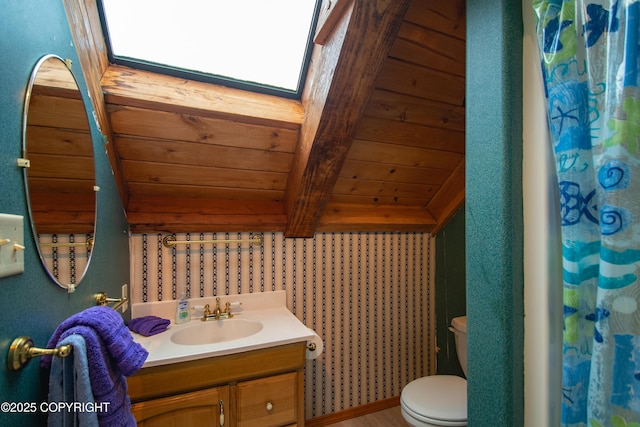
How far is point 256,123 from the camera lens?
1445 mm

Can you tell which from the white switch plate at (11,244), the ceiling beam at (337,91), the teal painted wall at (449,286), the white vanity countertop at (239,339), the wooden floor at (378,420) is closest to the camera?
the white switch plate at (11,244)

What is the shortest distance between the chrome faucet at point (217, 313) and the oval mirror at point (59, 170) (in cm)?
77

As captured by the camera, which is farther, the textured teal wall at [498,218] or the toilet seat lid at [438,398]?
the toilet seat lid at [438,398]

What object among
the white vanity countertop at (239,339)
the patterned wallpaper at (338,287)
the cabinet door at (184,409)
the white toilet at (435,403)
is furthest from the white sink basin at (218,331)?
the white toilet at (435,403)

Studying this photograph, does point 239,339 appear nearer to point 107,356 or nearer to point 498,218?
point 107,356

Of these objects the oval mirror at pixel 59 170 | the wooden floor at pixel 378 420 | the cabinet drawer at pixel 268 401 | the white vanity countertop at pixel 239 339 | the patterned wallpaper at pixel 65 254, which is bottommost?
the wooden floor at pixel 378 420

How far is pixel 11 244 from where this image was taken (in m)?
0.59

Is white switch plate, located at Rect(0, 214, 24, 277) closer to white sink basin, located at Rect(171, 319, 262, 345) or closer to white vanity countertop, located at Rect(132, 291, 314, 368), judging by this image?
white vanity countertop, located at Rect(132, 291, 314, 368)

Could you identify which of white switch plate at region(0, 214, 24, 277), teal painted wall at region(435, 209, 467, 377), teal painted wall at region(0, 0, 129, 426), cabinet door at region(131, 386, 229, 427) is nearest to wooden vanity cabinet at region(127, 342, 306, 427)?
cabinet door at region(131, 386, 229, 427)

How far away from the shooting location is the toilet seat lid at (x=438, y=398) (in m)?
1.38

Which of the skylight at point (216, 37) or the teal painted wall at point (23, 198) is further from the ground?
the skylight at point (216, 37)

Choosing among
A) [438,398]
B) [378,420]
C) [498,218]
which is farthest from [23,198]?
[378,420]

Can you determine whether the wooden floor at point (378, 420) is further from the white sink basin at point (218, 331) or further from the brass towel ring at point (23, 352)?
the brass towel ring at point (23, 352)

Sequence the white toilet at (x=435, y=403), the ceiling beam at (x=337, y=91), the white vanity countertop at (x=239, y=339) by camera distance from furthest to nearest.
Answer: the white toilet at (x=435, y=403) < the white vanity countertop at (x=239, y=339) < the ceiling beam at (x=337, y=91)
